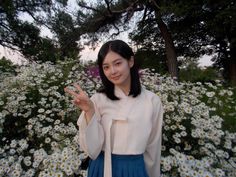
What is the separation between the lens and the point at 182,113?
2.37 metres

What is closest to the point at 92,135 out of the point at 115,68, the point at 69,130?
the point at 115,68

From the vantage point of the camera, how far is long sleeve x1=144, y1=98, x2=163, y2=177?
128cm

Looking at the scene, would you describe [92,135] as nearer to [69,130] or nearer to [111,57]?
[111,57]

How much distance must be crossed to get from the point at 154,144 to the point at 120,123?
21 cm

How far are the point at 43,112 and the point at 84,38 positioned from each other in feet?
22.4

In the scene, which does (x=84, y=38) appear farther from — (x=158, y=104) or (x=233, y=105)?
(x=158, y=104)

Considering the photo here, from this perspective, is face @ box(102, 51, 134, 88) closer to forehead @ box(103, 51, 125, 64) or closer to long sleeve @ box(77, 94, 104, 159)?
forehead @ box(103, 51, 125, 64)

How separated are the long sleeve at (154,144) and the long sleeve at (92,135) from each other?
255 millimetres

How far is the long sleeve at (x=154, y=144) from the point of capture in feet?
4.20

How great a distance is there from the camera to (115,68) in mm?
1221

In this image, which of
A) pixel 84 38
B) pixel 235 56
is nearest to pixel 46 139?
pixel 84 38

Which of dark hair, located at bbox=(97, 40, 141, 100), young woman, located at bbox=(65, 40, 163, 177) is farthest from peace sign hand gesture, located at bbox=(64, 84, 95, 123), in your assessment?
dark hair, located at bbox=(97, 40, 141, 100)

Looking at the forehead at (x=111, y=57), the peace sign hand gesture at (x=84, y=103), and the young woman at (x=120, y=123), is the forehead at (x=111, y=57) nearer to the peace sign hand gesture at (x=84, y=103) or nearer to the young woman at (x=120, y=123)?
the young woman at (x=120, y=123)

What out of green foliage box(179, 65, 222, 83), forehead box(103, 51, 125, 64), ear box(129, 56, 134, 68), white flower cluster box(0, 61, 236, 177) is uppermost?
forehead box(103, 51, 125, 64)
